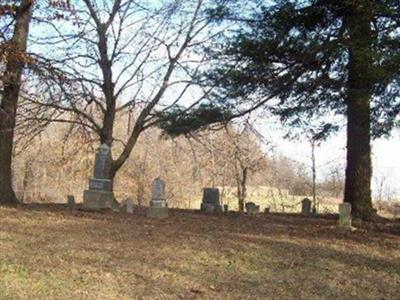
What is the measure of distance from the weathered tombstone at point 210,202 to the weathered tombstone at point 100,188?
335 centimetres

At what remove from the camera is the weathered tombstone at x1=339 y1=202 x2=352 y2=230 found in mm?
11875

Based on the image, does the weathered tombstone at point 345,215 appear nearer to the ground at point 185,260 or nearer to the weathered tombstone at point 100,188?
the ground at point 185,260

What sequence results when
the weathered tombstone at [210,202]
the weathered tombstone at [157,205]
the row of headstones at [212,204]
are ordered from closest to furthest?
the weathered tombstone at [157,205] → the row of headstones at [212,204] → the weathered tombstone at [210,202]

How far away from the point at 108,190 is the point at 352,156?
5.67 metres

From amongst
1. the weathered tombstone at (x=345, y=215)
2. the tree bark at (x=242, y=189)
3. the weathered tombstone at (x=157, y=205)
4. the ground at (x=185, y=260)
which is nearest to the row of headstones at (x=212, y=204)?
the weathered tombstone at (x=157, y=205)

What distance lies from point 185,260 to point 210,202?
8713 millimetres

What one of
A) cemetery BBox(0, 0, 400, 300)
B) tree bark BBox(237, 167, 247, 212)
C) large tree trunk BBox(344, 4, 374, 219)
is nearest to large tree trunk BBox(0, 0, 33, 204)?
cemetery BBox(0, 0, 400, 300)

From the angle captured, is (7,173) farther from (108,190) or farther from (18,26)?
(18,26)

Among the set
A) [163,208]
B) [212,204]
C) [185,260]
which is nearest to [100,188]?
[163,208]

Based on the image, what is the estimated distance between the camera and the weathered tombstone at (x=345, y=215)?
39.0ft

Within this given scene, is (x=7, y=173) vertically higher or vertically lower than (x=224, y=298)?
higher

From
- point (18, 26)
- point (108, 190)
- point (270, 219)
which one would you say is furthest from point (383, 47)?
point (18, 26)

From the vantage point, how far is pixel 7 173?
1336 centimetres

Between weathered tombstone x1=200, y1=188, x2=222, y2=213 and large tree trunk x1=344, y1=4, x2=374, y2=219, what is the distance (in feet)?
14.0
